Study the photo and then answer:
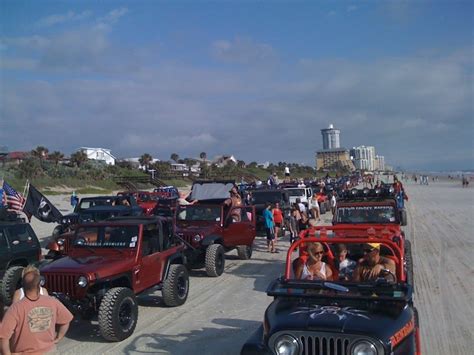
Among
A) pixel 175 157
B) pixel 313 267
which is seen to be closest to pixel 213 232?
pixel 313 267

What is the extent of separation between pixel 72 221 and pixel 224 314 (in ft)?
27.4

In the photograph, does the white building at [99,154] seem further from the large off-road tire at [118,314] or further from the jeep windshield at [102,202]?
the large off-road tire at [118,314]

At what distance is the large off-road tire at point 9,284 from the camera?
8445 mm

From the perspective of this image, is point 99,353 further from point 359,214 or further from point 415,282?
point 359,214

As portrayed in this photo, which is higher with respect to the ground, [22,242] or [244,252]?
[22,242]

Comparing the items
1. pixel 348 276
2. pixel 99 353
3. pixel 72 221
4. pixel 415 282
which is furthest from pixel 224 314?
pixel 72 221

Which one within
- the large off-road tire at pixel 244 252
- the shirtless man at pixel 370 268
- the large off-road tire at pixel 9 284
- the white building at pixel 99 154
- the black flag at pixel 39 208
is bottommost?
the large off-road tire at pixel 244 252

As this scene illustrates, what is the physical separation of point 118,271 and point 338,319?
4.08 metres

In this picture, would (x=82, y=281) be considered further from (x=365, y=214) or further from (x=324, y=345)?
(x=365, y=214)

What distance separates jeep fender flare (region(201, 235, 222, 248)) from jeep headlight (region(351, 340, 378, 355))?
7.35 metres

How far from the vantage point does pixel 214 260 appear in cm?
1091

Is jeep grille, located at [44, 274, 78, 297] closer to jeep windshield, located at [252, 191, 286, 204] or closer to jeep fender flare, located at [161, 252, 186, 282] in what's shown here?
jeep fender flare, located at [161, 252, 186, 282]

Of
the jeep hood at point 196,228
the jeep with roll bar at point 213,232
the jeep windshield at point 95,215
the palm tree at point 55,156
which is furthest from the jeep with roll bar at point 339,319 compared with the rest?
the palm tree at point 55,156

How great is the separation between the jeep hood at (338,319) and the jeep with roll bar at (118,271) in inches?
119
